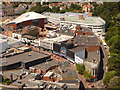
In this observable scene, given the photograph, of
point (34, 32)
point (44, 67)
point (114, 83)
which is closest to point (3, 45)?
point (34, 32)

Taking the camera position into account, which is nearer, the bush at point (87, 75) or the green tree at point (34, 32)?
the bush at point (87, 75)

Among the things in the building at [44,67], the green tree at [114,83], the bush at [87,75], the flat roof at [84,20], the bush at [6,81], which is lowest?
the bush at [87,75]

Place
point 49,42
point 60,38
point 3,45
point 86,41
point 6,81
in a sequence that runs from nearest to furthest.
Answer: point 6,81, point 3,45, point 49,42, point 86,41, point 60,38

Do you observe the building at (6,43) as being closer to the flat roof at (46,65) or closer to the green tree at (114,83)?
the flat roof at (46,65)

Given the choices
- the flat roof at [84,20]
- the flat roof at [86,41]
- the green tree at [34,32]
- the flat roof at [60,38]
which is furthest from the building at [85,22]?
the flat roof at [60,38]

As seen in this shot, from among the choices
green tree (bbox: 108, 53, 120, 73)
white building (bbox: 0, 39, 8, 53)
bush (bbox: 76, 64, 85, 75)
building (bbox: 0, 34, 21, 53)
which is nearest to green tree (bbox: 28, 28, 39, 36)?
building (bbox: 0, 34, 21, 53)

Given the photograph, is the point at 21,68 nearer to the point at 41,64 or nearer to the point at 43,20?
the point at 41,64

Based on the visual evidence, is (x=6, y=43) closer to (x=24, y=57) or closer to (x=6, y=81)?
(x=24, y=57)

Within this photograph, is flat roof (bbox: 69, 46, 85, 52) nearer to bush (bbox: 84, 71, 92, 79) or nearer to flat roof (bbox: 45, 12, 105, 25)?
bush (bbox: 84, 71, 92, 79)

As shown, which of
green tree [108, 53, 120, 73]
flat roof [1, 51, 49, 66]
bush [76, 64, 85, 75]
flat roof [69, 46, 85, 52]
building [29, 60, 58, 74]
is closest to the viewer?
green tree [108, 53, 120, 73]
